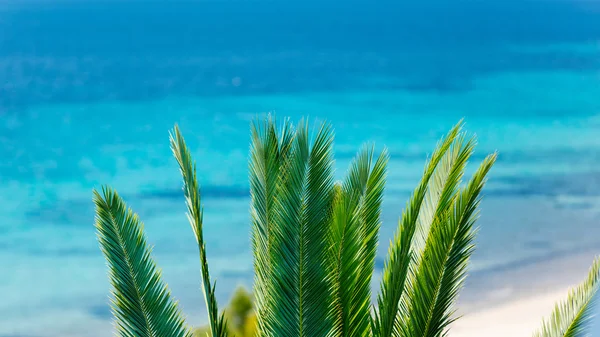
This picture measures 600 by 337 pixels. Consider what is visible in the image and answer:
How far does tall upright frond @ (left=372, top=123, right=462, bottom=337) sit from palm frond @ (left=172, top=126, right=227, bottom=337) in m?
0.99

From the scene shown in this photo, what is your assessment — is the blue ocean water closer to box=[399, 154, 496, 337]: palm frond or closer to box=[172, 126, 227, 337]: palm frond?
box=[399, 154, 496, 337]: palm frond

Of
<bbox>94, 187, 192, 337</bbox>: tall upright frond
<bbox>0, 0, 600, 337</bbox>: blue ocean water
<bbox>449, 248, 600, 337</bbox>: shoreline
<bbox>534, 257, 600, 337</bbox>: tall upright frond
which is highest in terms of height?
<bbox>0, 0, 600, 337</bbox>: blue ocean water

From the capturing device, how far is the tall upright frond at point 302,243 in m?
4.42

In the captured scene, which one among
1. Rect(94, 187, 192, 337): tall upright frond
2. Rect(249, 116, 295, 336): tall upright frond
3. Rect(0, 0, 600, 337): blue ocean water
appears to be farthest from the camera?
Rect(0, 0, 600, 337): blue ocean water

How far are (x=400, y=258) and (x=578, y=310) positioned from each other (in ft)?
3.82

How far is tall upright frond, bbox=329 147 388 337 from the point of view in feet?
14.9

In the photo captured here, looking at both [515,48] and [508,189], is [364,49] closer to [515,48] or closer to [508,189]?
[515,48]

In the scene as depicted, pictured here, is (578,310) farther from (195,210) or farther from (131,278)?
(131,278)

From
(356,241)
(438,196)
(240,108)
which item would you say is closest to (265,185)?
(356,241)

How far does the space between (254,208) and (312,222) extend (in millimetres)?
530

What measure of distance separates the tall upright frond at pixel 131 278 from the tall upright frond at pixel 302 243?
77 centimetres

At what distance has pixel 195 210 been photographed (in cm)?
440

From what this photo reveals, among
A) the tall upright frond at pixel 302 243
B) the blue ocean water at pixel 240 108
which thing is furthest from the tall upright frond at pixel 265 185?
the blue ocean water at pixel 240 108

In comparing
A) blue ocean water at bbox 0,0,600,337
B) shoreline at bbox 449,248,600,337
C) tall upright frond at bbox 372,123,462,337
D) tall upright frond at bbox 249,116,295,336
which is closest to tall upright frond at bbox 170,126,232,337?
tall upright frond at bbox 249,116,295,336
